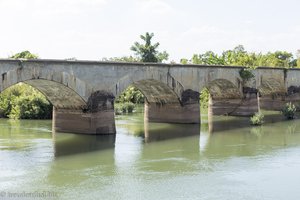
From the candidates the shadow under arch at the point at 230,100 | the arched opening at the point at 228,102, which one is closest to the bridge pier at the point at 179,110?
the arched opening at the point at 228,102

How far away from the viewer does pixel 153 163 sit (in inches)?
823

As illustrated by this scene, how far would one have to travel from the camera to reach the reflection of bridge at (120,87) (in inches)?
982

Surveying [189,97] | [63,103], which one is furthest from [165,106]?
[63,103]

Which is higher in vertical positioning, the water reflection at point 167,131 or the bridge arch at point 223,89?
the bridge arch at point 223,89

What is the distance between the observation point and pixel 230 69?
38250mm

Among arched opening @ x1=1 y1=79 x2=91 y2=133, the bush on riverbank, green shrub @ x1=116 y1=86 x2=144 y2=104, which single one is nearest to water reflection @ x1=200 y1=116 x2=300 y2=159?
arched opening @ x1=1 y1=79 x2=91 y2=133

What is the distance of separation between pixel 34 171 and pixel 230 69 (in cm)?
2279

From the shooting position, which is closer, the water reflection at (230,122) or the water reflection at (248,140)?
the water reflection at (248,140)

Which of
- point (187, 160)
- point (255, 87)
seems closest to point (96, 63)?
point (187, 160)

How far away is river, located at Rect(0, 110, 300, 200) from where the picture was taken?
53.2 feet

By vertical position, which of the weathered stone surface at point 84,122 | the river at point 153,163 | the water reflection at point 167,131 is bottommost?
the river at point 153,163

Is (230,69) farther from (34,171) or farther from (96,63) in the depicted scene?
(34,171)

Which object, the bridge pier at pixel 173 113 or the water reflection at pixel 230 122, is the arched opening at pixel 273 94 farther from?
the bridge pier at pixel 173 113

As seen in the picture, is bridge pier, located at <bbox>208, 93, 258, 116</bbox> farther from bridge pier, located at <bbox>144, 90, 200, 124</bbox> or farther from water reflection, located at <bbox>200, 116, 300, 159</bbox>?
bridge pier, located at <bbox>144, 90, 200, 124</bbox>
